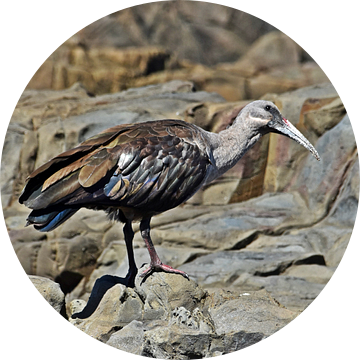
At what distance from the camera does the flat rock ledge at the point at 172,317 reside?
645cm

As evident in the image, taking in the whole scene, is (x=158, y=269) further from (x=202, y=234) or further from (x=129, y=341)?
(x=202, y=234)

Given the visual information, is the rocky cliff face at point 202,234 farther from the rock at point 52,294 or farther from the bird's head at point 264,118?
the bird's head at point 264,118

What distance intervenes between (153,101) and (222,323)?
790cm

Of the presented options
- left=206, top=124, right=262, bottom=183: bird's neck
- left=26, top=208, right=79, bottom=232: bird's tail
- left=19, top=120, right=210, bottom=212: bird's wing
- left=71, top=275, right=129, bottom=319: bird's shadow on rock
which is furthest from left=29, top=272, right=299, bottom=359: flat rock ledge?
left=206, top=124, right=262, bottom=183: bird's neck

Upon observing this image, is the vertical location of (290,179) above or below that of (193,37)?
below

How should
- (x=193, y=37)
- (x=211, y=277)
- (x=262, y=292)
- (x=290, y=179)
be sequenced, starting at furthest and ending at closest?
(x=193, y=37)
(x=290, y=179)
(x=211, y=277)
(x=262, y=292)

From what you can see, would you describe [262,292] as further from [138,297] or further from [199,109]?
[199,109]

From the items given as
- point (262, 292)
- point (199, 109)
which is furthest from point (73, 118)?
point (262, 292)

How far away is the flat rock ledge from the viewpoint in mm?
6449

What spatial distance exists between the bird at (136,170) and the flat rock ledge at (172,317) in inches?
10.5

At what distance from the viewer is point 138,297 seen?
733 cm

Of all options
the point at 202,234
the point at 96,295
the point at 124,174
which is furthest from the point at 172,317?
the point at 202,234

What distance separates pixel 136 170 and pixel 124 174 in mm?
151

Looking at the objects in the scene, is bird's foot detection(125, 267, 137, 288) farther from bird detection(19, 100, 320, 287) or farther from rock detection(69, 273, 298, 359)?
rock detection(69, 273, 298, 359)
